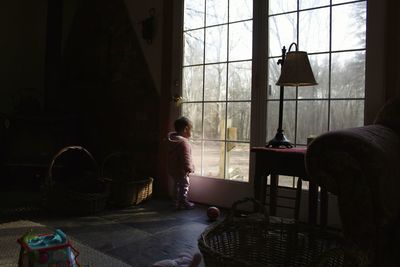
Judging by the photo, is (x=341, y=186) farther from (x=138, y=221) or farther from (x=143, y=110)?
(x=143, y=110)

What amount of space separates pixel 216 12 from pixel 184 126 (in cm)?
104

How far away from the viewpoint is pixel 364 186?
4.50ft

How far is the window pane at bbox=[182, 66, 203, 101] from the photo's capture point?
3.39m

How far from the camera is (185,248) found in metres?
2.18

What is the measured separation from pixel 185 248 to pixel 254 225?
71 cm

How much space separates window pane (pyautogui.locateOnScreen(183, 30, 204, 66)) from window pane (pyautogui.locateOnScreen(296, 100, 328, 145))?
110 centimetres

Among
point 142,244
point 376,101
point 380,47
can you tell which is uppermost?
point 380,47

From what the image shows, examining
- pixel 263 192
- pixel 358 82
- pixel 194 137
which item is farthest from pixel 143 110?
pixel 358 82

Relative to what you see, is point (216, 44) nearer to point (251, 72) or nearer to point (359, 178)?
point (251, 72)

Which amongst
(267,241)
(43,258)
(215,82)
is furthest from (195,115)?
(43,258)

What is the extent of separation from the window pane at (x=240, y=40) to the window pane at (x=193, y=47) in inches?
13.0

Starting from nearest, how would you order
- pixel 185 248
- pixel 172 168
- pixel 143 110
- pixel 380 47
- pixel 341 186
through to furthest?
pixel 341 186 → pixel 185 248 → pixel 380 47 → pixel 172 168 → pixel 143 110

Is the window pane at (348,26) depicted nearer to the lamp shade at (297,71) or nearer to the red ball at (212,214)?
the lamp shade at (297,71)

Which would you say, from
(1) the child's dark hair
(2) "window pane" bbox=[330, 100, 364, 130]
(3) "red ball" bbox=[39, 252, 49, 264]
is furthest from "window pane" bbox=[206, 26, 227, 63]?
(3) "red ball" bbox=[39, 252, 49, 264]
